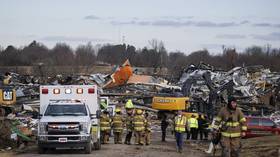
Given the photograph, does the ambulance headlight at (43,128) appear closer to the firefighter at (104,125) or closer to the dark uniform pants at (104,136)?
the firefighter at (104,125)

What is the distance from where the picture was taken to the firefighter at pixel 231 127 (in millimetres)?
15391

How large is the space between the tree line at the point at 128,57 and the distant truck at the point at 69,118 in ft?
266

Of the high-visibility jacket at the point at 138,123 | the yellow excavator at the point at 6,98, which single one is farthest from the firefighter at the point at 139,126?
the yellow excavator at the point at 6,98

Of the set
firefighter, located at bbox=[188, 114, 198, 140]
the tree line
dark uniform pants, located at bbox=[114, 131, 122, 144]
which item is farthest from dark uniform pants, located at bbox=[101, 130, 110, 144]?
the tree line

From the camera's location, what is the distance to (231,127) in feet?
50.5

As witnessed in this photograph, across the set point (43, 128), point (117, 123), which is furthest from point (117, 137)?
point (43, 128)

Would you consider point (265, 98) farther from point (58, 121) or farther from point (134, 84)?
point (58, 121)

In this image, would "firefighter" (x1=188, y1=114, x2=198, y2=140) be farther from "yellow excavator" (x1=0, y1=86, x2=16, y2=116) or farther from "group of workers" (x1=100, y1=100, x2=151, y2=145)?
"yellow excavator" (x1=0, y1=86, x2=16, y2=116)

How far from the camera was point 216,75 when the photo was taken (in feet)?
210

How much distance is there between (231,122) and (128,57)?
13546 centimetres

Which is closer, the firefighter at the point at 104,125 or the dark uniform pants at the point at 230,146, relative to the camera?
the dark uniform pants at the point at 230,146

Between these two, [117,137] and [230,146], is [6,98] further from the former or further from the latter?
[230,146]

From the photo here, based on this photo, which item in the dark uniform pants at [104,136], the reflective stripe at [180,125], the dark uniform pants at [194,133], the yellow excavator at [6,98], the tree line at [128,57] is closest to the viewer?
the reflective stripe at [180,125]

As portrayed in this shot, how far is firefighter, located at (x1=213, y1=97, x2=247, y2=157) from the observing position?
1539cm
